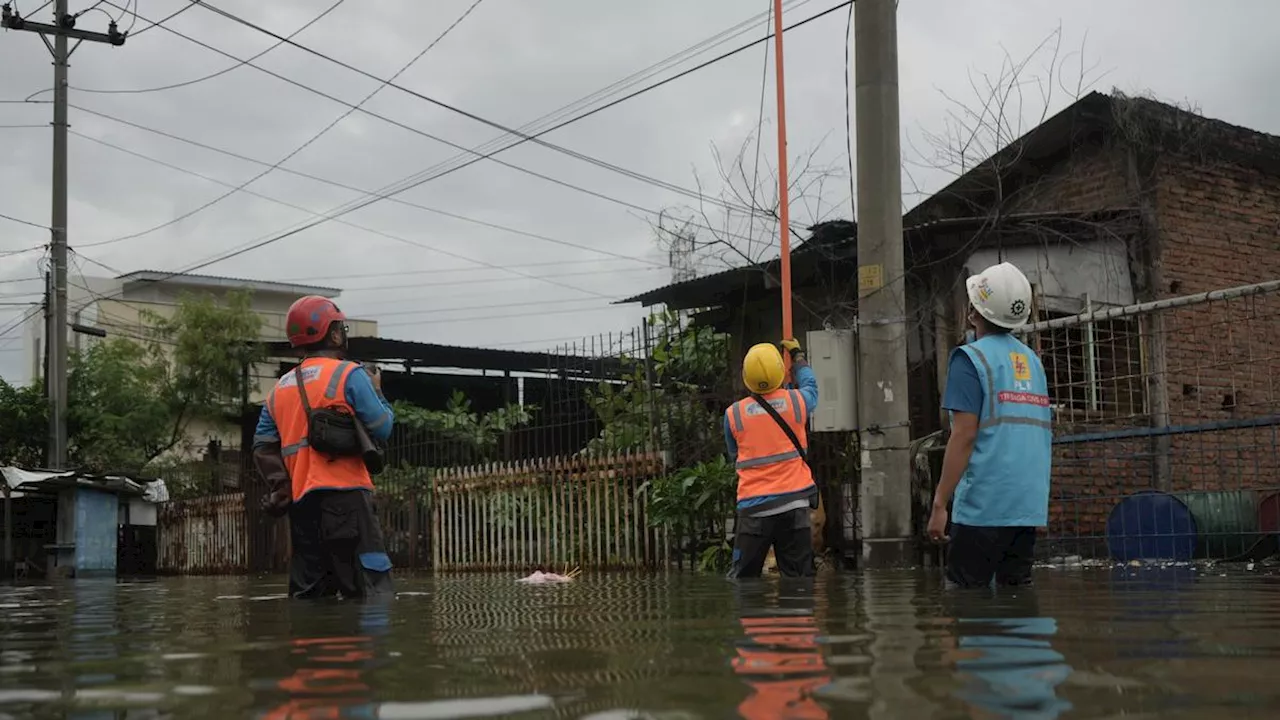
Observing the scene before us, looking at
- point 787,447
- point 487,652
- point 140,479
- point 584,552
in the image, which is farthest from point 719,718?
point 140,479

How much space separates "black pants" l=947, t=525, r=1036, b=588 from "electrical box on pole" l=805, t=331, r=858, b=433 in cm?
473

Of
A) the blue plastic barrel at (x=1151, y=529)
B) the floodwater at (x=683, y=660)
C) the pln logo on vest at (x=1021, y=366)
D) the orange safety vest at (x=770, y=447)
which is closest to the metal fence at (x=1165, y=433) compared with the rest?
the blue plastic barrel at (x=1151, y=529)

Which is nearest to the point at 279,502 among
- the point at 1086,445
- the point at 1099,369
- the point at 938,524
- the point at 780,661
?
the point at 938,524

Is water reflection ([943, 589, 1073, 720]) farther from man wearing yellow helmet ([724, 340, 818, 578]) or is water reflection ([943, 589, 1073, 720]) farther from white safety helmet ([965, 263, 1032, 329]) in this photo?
man wearing yellow helmet ([724, 340, 818, 578])

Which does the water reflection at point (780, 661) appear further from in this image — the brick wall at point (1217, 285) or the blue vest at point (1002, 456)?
the brick wall at point (1217, 285)

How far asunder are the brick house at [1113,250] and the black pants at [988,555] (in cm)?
646

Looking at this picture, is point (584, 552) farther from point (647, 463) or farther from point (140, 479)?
point (140, 479)

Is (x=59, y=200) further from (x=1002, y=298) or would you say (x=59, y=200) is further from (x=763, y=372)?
(x=1002, y=298)

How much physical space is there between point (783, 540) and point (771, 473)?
423mm

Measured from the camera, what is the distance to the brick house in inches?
501

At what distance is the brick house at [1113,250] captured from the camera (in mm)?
12727

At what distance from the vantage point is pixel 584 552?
47.6 ft

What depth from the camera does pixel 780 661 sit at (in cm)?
315

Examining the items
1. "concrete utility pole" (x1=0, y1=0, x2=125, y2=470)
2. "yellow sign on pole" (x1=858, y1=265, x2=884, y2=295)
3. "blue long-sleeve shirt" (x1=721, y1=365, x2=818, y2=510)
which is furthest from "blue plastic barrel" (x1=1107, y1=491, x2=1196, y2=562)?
"concrete utility pole" (x1=0, y1=0, x2=125, y2=470)
